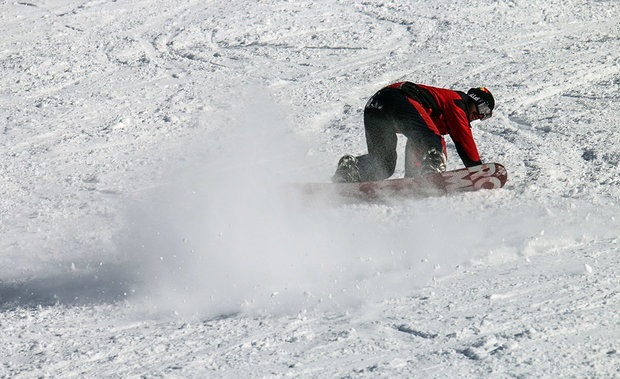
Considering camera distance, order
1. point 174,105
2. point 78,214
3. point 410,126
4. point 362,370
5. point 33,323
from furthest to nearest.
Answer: point 174,105 < point 78,214 < point 410,126 < point 33,323 < point 362,370

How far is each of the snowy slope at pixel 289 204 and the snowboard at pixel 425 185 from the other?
0.12 meters

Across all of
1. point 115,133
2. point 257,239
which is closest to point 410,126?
point 257,239

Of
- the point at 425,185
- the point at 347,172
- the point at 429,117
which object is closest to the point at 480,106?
the point at 429,117

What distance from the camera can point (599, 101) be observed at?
30.2 feet

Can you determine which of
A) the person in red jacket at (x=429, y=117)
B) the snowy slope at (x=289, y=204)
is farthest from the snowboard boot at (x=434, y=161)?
the snowy slope at (x=289, y=204)

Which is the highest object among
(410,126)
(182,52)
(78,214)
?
(182,52)

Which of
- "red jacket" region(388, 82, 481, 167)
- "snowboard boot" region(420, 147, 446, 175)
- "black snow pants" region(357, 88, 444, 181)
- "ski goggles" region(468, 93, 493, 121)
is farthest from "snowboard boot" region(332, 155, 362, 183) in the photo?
"ski goggles" region(468, 93, 493, 121)

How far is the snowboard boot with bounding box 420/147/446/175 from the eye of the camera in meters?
6.97

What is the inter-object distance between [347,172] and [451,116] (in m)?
1.06

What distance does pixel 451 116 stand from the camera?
6961 millimetres

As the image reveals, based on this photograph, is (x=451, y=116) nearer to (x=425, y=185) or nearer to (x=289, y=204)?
(x=425, y=185)

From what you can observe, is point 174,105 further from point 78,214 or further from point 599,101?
point 599,101

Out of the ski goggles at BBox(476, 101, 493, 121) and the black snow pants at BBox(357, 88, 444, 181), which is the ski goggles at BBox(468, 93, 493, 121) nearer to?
the ski goggles at BBox(476, 101, 493, 121)

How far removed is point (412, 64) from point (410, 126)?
4010 millimetres
